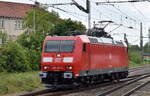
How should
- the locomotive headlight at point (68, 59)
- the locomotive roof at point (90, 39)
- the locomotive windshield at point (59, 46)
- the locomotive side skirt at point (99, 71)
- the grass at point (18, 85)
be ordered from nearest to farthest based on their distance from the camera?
1. the grass at point (18, 85)
2. the locomotive headlight at point (68, 59)
3. the locomotive windshield at point (59, 46)
4. the locomotive roof at point (90, 39)
5. the locomotive side skirt at point (99, 71)

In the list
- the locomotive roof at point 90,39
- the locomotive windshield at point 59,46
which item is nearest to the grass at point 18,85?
the locomotive windshield at point 59,46

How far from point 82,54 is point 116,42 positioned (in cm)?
792

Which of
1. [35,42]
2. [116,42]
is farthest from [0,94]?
[35,42]

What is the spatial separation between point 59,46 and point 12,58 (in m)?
11.1

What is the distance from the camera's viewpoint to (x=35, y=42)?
42.8m

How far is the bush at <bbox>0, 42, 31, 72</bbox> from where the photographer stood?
35222 mm

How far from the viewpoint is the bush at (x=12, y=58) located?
116ft

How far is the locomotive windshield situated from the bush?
9491 mm

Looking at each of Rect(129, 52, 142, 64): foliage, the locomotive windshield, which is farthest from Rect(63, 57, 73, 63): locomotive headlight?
Rect(129, 52, 142, 64): foliage

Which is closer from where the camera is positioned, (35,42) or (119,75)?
(119,75)

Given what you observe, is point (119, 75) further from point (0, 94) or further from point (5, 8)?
point (5, 8)

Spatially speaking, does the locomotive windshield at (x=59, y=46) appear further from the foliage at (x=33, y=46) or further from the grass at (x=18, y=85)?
the foliage at (x=33, y=46)

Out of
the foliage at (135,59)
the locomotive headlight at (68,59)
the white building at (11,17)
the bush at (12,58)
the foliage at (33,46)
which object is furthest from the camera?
the white building at (11,17)

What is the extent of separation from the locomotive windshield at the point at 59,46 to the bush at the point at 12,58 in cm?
949
